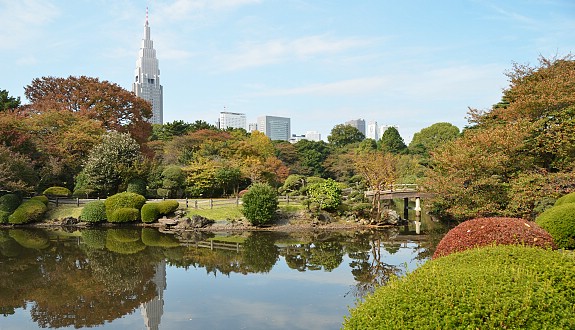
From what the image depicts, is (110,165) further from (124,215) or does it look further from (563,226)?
(563,226)

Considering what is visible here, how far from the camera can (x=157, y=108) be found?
4850 inches

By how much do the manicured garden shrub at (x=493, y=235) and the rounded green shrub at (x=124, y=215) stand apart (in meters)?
18.2

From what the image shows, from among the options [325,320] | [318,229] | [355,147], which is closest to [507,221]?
[325,320]

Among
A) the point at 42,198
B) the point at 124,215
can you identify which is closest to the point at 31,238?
the point at 124,215

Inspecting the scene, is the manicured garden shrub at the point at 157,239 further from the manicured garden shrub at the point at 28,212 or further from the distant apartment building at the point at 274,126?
the distant apartment building at the point at 274,126

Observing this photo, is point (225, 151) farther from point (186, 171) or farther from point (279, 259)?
point (279, 259)

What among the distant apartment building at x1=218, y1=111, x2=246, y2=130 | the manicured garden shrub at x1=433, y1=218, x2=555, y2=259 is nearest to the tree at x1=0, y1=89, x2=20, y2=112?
the manicured garden shrub at x1=433, y1=218, x2=555, y2=259

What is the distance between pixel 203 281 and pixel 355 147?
3867 centimetres

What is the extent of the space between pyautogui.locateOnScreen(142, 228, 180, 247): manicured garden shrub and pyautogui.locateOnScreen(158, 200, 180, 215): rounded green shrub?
1627mm

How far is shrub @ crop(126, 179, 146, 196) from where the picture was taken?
24.0 m

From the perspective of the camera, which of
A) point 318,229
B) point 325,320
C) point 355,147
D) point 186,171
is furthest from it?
point 355,147

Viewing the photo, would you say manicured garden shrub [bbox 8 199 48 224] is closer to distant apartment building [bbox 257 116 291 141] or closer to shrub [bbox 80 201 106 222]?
shrub [bbox 80 201 106 222]

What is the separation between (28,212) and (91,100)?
11.0 metres

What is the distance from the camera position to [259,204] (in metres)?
20.3
